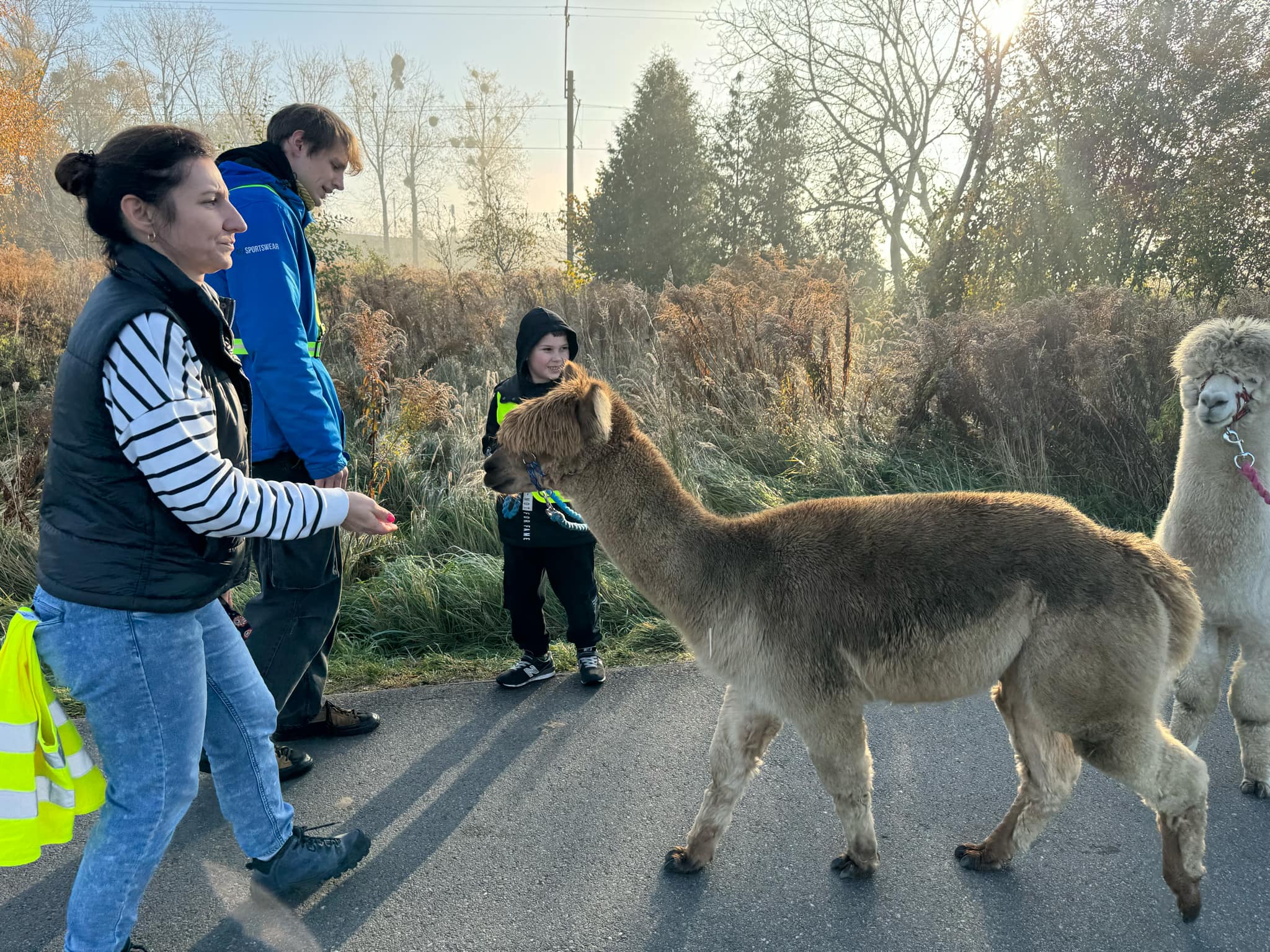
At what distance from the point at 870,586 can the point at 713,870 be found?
1237 mm

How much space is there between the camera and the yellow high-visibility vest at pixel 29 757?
6.59 feet

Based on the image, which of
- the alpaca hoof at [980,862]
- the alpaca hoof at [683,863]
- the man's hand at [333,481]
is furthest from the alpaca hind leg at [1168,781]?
the man's hand at [333,481]

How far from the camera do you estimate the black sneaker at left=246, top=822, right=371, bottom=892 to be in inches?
107

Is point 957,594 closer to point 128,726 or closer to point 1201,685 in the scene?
point 1201,685

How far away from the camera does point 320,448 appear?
3244 millimetres

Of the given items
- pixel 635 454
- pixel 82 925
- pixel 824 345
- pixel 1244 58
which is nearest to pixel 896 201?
pixel 1244 58

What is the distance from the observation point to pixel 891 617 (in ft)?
9.05

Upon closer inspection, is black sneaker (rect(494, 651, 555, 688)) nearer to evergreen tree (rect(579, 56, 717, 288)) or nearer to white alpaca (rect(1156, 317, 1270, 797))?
white alpaca (rect(1156, 317, 1270, 797))

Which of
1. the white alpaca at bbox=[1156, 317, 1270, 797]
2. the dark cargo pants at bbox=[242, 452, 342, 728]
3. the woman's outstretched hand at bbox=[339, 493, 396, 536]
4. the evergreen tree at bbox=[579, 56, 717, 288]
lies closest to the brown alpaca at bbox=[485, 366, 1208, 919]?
the woman's outstretched hand at bbox=[339, 493, 396, 536]

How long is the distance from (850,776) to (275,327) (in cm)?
273

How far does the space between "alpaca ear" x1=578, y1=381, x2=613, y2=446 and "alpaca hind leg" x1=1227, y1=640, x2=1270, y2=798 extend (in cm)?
286

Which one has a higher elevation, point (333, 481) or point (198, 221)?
point (198, 221)

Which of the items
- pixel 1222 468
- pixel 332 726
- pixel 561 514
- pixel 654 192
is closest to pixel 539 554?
pixel 561 514

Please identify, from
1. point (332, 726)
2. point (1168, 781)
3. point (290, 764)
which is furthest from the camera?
point (332, 726)
